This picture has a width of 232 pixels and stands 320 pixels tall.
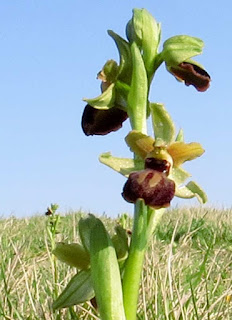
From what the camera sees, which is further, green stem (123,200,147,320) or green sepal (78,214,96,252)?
green sepal (78,214,96,252)

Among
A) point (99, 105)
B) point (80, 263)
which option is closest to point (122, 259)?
point (80, 263)

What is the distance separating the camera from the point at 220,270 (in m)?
2.67

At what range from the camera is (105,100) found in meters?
1.81

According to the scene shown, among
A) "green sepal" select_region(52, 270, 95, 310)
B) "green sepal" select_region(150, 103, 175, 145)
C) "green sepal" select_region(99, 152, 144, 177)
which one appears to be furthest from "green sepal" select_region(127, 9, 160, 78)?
"green sepal" select_region(52, 270, 95, 310)

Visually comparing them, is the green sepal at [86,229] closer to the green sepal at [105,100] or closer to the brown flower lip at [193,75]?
the green sepal at [105,100]

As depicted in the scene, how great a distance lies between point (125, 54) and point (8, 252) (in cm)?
183

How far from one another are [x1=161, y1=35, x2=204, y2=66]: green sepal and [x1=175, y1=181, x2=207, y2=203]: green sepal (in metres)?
0.33

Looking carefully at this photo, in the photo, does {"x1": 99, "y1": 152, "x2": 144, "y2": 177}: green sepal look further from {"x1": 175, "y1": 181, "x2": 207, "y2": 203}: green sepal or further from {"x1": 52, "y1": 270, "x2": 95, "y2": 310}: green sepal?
{"x1": 52, "y1": 270, "x2": 95, "y2": 310}: green sepal

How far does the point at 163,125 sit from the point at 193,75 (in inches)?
6.1

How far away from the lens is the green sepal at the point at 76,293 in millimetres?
1869

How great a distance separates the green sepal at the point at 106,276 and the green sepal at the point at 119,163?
16cm

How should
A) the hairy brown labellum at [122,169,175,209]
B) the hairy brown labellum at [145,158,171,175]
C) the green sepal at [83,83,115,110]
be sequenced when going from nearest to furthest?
1. the hairy brown labellum at [122,169,175,209]
2. the hairy brown labellum at [145,158,171,175]
3. the green sepal at [83,83,115,110]

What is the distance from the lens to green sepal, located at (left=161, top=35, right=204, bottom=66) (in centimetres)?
178

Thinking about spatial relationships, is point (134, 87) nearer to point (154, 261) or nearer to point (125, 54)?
point (125, 54)
